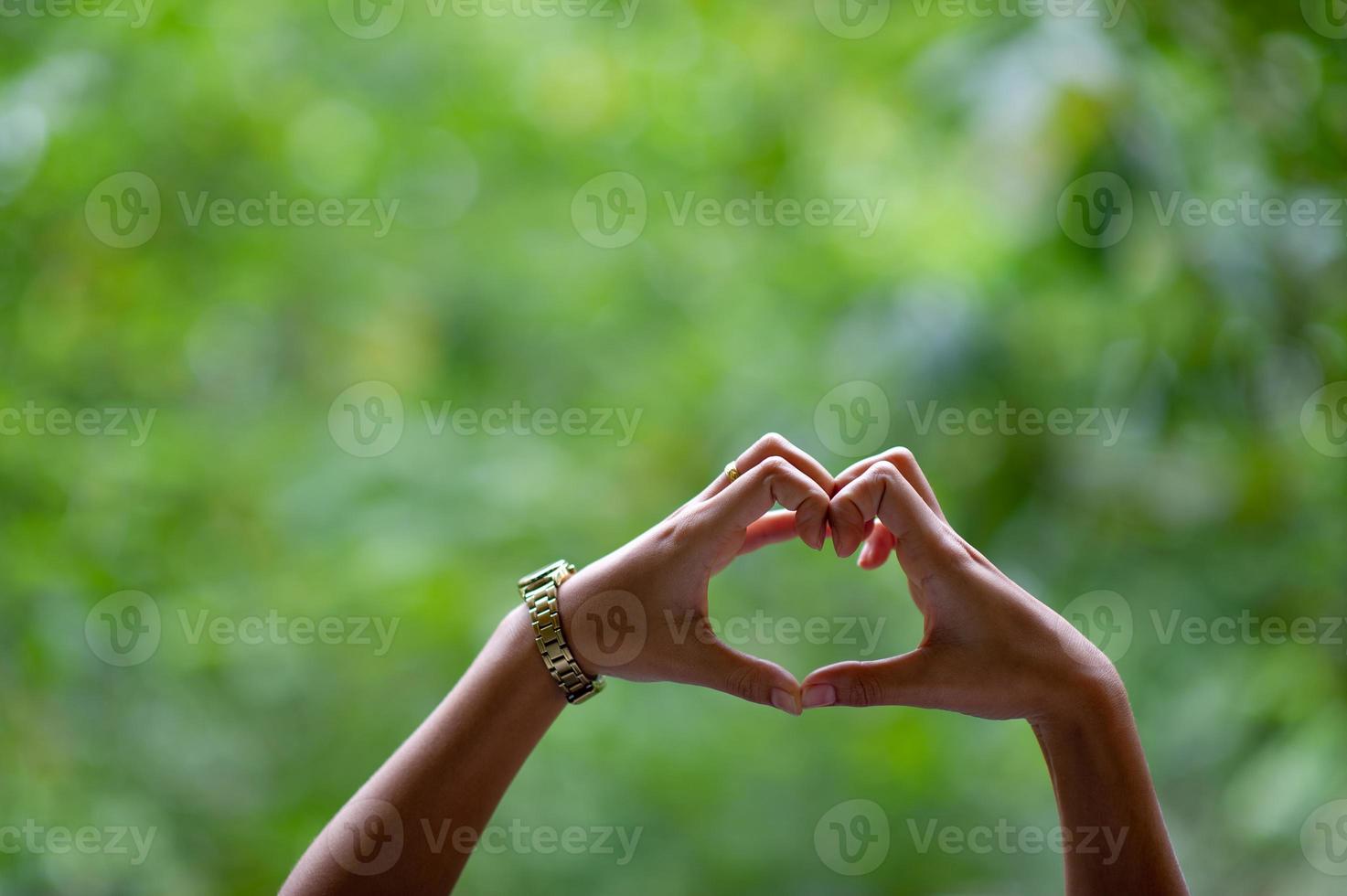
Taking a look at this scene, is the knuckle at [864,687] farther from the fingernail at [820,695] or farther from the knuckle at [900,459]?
the knuckle at [900,459]

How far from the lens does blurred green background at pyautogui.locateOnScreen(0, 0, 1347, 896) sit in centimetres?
182

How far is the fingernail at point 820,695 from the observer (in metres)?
0.94

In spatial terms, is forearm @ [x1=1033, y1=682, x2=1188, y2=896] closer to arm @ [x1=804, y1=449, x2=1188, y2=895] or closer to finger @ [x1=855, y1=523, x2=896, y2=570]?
arm @ [x1=804, y1=449, x2=1188, y2=895]

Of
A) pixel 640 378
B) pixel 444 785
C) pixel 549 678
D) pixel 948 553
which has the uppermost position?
pixel 640 378

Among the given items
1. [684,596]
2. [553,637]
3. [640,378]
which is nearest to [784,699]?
[684,596]

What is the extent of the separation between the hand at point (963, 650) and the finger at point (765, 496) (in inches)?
1.6

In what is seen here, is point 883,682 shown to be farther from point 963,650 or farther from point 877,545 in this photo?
point 877,545

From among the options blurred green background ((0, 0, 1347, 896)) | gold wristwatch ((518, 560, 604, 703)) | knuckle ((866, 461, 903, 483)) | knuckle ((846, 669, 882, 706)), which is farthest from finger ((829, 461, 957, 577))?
blurred green background ((0, 0, 1347, 896))

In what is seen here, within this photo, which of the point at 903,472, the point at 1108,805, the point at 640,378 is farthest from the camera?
the point at 640,378

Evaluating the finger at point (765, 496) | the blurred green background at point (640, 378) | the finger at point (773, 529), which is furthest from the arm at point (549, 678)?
the blurred green background at point (640, 378)

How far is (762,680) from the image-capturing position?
37.3 inches

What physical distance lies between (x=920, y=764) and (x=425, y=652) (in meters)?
1.22

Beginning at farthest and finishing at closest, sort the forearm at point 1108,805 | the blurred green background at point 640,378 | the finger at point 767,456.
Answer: the blurred green background at point 640,378, the finger at point 767,456, the forearm at point 1108,805

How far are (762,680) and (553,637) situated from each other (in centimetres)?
21
